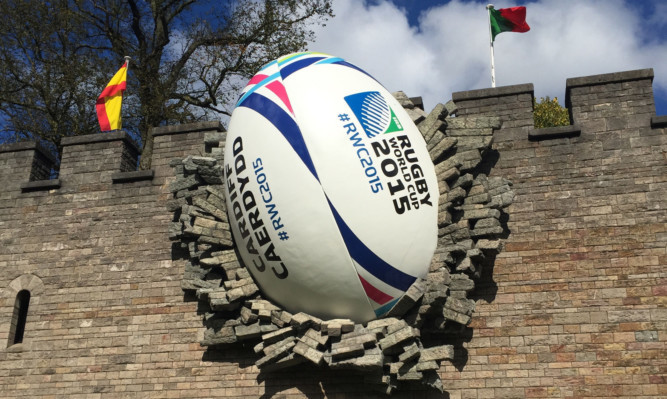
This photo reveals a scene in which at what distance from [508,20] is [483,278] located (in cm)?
367

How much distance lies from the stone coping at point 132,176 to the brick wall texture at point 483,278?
39 millimetres

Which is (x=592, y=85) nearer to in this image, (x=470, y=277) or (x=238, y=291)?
(x=470, y=277)

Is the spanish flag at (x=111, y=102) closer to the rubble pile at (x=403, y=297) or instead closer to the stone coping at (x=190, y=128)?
the stone coping at (x=190, y=128)

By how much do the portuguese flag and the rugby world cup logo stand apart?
2.47 meters

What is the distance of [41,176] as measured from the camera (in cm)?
1082

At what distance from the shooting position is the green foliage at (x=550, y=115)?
24047 mm

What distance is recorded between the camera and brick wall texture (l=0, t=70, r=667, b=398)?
796 centimetres

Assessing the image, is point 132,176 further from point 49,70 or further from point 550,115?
point 550,115

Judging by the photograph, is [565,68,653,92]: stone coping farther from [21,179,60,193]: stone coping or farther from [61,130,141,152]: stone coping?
[21,179,60,193]: stone coping

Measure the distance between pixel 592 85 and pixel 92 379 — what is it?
672 cm

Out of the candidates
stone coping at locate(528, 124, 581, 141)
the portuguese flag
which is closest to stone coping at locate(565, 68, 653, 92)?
stone coping at locate(528, 124, 581, 141)

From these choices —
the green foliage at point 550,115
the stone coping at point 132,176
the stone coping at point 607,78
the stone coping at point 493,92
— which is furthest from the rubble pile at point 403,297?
the green foliage at point 550,115

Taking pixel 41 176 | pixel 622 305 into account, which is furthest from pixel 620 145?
pixel 41 176

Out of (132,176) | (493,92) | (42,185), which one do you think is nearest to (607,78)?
(493,92)
